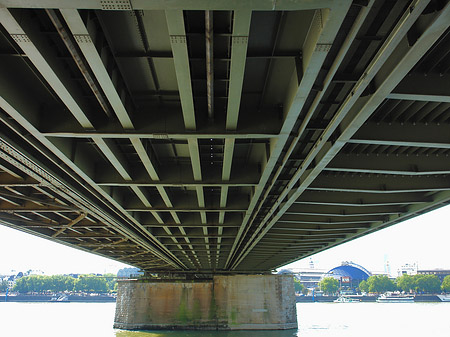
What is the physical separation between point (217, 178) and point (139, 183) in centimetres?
291

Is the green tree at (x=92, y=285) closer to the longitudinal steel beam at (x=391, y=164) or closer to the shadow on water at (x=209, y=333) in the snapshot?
the shadow on water at (x=209, y=333)

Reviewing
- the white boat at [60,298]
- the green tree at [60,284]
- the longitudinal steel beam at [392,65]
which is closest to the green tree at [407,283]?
the green tree at [60,284]

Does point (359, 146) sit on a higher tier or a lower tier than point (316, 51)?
higher

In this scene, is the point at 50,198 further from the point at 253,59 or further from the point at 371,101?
the point at 371,101

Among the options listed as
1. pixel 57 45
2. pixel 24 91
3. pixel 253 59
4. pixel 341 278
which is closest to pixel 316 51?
pixel 253 59

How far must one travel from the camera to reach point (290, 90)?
825 cm

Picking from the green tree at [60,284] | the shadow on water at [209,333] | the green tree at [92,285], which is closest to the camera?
the shadow on water at [209,333]

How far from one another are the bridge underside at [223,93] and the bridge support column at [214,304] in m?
27.9

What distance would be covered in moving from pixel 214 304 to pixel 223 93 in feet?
123

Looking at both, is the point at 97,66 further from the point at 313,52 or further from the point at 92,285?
the point at 92,285

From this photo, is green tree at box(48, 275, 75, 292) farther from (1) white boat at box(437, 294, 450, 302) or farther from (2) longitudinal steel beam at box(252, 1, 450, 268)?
(2) longitudinal steel beam at box(252, 1, 450, 268)

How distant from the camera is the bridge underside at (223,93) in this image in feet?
19.5

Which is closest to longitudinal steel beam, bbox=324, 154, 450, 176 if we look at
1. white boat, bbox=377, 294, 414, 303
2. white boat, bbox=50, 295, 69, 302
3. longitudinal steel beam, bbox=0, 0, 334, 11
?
longitudinal steel beam, bbox=0, 0, 334, 11

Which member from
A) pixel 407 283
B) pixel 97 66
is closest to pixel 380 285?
pixel 407 283
